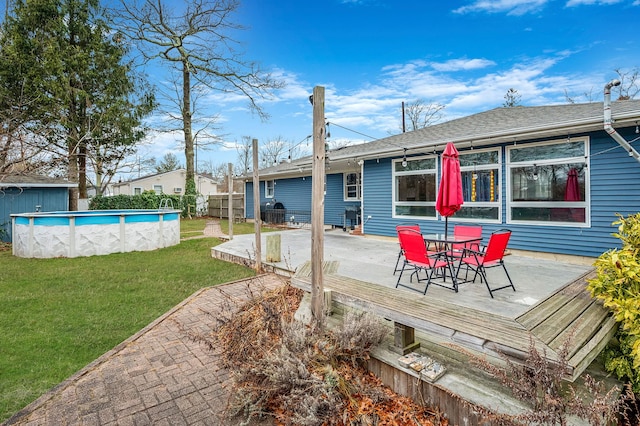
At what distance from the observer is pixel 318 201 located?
2992mm

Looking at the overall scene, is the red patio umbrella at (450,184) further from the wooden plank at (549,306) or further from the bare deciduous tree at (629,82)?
the bare deciduous tree at (629,82)

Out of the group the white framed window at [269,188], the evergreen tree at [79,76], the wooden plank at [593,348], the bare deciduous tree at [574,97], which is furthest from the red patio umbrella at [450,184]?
the bare deciduous tree at [574,97]

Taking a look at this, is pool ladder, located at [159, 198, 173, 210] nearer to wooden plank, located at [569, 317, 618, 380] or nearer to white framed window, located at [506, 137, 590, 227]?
white framed window, located at [506, 137, 590, 227]

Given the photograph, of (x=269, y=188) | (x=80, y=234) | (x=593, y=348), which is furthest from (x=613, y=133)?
(x=269, y=188)

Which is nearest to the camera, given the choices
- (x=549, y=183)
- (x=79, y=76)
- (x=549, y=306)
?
(x=549, y=306)

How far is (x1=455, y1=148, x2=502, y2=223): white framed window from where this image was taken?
731 centimetres

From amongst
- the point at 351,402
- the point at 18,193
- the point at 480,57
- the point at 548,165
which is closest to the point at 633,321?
the point at 351,402

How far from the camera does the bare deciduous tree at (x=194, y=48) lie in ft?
59.5

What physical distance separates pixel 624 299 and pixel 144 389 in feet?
→ 13.3

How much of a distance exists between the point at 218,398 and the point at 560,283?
490 centimetres

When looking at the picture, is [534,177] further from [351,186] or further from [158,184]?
[158,184]

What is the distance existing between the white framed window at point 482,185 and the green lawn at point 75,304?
5.47m

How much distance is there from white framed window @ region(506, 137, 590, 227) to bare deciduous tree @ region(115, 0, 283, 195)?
16.1 m

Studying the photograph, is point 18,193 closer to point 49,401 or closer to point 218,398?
point 49,401
